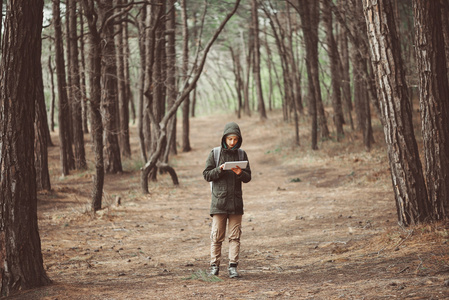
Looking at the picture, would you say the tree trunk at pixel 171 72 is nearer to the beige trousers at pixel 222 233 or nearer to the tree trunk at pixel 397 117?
the tree trunk at pixel 397 117

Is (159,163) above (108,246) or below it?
above

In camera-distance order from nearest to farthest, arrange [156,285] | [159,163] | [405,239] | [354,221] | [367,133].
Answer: [156,285] → [405,239] → [354,221] → [159,163] → [367,133]

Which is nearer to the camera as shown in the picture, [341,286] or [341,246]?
[341,286]

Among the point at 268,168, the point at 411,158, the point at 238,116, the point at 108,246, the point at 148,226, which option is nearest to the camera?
the point at 411,158

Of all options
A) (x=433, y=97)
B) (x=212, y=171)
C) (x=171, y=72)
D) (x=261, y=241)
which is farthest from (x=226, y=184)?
(x=171, y=72)

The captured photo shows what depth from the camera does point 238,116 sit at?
4116 cm

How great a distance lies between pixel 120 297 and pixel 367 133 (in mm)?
15083

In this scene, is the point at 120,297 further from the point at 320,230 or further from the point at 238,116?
the point at 238,116

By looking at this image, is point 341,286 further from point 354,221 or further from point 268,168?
point 268,168

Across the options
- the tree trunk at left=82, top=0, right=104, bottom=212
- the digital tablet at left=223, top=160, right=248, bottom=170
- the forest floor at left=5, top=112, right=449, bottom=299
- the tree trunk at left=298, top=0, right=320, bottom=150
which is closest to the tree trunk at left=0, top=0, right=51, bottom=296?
the forest floor at left=5, top=112, right=449, bottom=299

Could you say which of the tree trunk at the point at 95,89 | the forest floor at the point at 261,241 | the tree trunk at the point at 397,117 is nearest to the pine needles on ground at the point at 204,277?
the forest floor at the point at 261,241

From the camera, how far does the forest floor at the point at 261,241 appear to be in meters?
5.40

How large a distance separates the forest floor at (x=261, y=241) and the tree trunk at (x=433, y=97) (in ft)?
2.98

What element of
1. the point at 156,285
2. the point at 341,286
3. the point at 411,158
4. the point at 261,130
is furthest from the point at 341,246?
the point at 261,130
